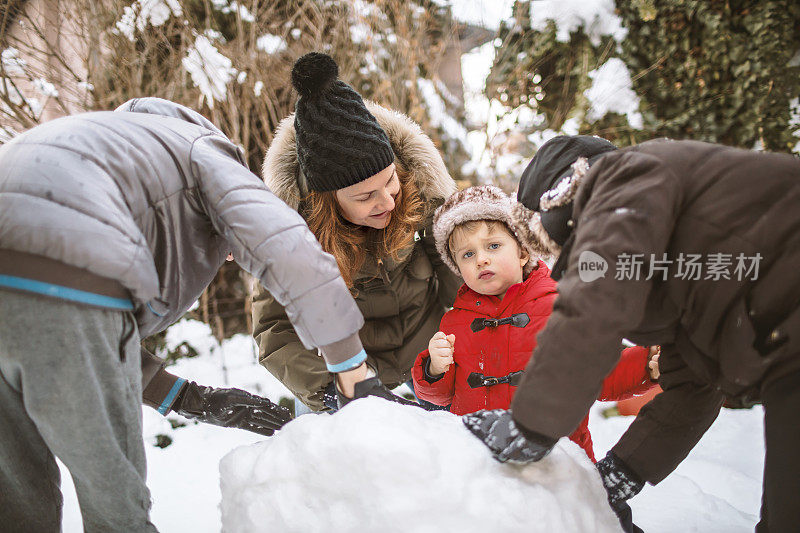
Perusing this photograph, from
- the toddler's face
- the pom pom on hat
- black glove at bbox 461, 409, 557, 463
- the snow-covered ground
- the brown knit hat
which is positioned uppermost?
the pom pom on hat

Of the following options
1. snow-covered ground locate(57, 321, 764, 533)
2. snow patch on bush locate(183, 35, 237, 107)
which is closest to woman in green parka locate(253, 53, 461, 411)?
snow-covered ground locate(57, 321, 764, 533)

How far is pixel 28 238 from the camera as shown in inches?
42.6

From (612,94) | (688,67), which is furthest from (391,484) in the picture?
(688,67)

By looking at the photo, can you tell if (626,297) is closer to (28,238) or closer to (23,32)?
(28,238)

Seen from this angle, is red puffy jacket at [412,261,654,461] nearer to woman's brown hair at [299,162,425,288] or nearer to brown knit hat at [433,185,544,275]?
brown knit hat at [433,185,544,275]

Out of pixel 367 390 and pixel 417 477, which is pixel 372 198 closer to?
pixel 367 390

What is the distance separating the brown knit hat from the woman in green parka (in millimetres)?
118

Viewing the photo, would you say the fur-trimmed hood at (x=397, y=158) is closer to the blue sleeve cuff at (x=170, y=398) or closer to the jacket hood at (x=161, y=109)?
the jacket hood at (x=161, y=109)

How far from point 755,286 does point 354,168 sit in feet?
4.23

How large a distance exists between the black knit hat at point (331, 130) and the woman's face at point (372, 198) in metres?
0.04

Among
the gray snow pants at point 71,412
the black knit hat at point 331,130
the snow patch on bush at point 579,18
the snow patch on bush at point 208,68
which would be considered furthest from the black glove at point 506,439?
the snow patch on bush at point 579,18

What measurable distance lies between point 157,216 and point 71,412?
50 centimetres

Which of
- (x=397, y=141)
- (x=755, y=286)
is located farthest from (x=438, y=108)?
(x=755, y=286)

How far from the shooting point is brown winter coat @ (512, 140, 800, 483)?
1120 mm
